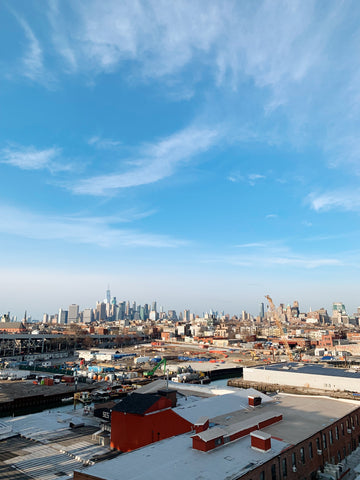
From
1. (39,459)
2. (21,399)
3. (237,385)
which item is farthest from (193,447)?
(237,385)

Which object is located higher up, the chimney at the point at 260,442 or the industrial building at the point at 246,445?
the chimney at the point at 260,442

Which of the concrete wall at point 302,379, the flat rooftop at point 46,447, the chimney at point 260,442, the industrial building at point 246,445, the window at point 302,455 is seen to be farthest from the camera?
the concrete wall at point 302,379

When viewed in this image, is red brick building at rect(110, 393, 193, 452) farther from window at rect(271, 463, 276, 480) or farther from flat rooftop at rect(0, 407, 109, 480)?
window at rect(271, 463, 276, 480)

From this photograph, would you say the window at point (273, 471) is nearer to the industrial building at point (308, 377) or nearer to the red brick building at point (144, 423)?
the red brick building at point (144, 423)

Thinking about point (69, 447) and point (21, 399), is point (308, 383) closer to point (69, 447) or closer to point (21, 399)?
point (69, 447)

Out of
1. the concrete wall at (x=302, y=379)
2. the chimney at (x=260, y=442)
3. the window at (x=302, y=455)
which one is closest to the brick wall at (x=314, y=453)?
the window at (x=302, y=455)

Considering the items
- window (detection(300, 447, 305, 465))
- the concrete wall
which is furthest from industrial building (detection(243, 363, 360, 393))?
window (detection(300, 447, 305, 465))

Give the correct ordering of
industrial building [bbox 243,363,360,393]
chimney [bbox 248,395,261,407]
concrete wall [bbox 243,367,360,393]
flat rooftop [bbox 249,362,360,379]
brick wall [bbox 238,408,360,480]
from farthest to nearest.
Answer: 1. flat rooftop [bbox 249,362,360,379]
2. industrial building [bbox 243,363,360,393]
3. concrete wall [bbox 243,367,360,393]
4. chimney [bbox 248,395,261,407]
5. brick wall [bbox 238,408,360,480]
